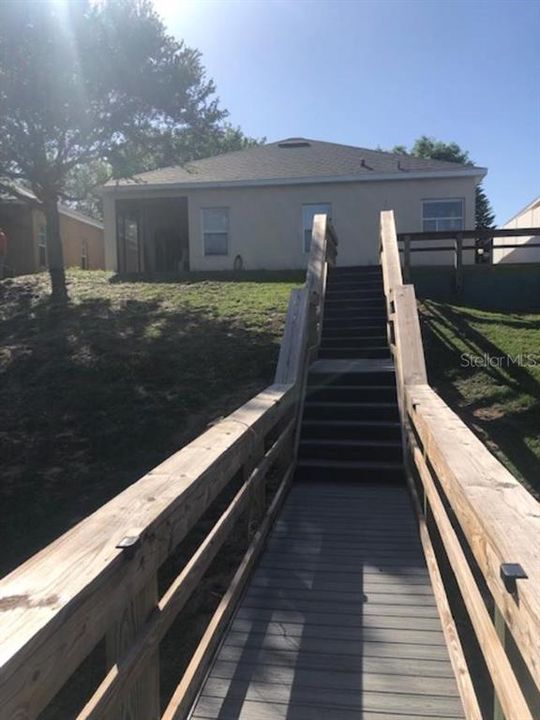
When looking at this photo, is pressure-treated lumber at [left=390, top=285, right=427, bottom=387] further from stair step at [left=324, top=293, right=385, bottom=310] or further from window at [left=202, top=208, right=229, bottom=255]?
window at [left=202, top=208, right=229, bottom=255]

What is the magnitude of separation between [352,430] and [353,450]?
0.33 m

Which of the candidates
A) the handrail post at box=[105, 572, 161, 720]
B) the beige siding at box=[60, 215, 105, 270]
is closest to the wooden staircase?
the handrail post at box=[105, 572, 161, 720]

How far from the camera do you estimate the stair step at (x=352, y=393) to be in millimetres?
6875

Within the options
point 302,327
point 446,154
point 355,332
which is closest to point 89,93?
point 355,332

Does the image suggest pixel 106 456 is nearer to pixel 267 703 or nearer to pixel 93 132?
pixel 267 703

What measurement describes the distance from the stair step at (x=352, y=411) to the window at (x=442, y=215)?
11.3 m

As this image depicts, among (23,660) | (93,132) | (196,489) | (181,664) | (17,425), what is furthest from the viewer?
(93,132)

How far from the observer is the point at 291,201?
17453 mm

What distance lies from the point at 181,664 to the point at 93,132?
13.6m

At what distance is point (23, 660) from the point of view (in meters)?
1.24

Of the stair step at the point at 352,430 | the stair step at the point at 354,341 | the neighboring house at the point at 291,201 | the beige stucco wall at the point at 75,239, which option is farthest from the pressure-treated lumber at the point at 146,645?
the beige stucco wall at the point at 75,239

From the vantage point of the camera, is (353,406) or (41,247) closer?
(353,406)

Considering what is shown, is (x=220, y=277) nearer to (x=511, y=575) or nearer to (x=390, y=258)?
(x=390, y=258)

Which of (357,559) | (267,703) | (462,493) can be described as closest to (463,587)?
(462,493)
